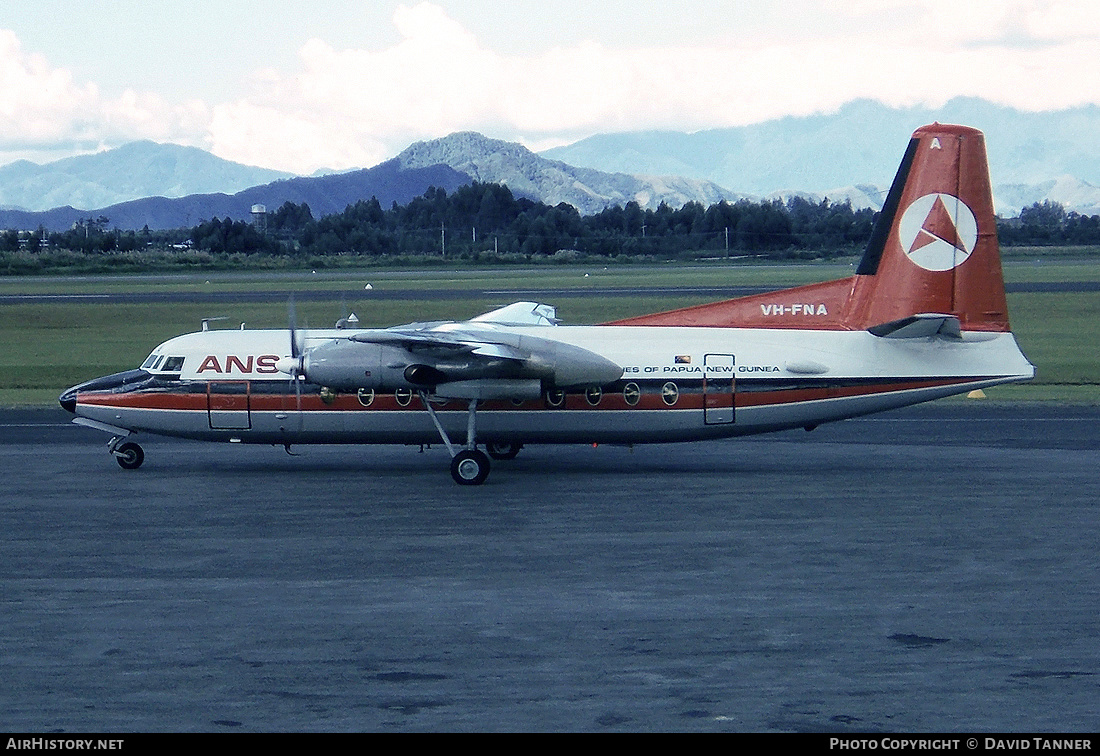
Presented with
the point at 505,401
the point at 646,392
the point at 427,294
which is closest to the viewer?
the point at 646,392

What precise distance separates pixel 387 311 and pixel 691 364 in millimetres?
37873

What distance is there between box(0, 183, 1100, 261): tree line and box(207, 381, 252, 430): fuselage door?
272ft

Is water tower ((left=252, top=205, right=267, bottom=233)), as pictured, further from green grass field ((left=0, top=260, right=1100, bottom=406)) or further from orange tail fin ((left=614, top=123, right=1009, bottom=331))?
orange tail fin ((left=614, top=123, right=1009, bottom=331))

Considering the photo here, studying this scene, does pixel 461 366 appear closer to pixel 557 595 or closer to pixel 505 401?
pixel 505 401

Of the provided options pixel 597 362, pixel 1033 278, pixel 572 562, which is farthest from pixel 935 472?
pixel 1033 278

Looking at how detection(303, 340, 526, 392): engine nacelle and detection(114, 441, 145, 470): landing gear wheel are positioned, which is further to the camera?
detection(114, 441, 145, 470): landing gear wheel

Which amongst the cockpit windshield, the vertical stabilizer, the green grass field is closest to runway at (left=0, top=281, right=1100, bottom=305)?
the green grass field

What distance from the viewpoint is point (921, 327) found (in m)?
22.5

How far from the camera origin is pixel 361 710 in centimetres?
1087

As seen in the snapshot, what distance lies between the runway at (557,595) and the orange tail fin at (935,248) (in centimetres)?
315

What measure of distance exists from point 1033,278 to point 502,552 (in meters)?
68.9

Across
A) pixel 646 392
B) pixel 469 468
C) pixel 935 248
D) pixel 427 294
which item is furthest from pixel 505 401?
pixel 427 294

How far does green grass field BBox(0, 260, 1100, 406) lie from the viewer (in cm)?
4212

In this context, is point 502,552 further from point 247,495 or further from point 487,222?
point 487,222
